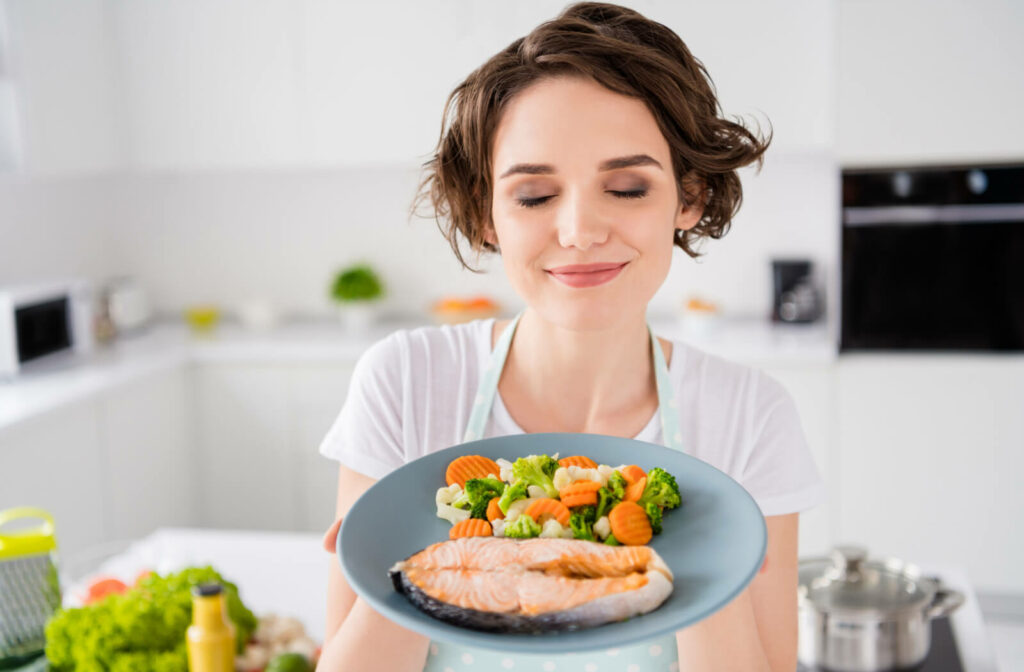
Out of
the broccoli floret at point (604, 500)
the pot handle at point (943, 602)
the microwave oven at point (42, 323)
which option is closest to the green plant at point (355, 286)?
the microwave oven at point (42, 323)

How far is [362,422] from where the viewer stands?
3.30 ft

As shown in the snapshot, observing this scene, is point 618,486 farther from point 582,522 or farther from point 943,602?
point 943,602

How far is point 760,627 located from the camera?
96 centimetres

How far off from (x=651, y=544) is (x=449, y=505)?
6.8 inches

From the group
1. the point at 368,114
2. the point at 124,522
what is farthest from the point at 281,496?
the point at 368,114

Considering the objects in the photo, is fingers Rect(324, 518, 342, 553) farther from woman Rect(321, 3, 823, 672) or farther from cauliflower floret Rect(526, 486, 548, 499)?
cauliflower floret Rect(526, 486, 548, 499)

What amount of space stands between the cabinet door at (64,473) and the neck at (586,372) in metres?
2.03

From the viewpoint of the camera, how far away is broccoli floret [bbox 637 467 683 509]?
800 mm

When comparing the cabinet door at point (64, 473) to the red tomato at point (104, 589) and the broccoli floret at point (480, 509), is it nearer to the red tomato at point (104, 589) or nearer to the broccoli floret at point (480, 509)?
the red tomato at point (104, 589)

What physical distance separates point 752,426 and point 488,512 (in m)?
0.34

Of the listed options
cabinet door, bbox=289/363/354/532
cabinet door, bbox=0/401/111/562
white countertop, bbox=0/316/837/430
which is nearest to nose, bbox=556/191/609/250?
cabinet door, bbox=289/363/354/532

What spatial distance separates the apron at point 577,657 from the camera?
3.28 ft

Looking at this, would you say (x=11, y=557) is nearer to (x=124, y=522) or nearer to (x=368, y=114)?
(x=124, y=522)

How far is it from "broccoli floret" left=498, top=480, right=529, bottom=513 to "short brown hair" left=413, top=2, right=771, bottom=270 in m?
0.27
